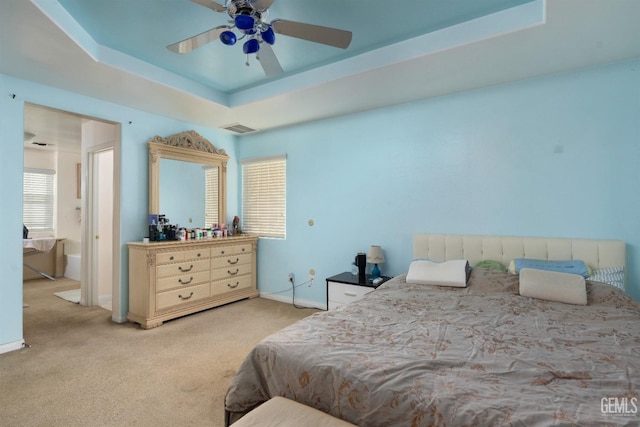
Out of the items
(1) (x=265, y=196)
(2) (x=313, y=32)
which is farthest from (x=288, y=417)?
(1) (x=265, y=196)

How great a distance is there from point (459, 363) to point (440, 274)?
1451mm

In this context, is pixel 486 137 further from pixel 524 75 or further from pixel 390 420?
pixel 390 420

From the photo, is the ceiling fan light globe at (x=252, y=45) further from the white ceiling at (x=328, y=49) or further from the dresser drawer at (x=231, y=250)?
the dresser drawer at (x=231, y=250)

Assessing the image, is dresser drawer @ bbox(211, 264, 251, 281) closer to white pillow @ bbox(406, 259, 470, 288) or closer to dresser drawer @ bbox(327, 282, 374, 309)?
dresser drawer @ bbox(327, 282, 374, 309)

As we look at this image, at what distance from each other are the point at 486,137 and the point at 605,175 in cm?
96

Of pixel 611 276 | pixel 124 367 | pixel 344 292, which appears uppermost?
pixel 611 276

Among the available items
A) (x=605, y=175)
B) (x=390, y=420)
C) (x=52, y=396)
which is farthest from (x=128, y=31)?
(x=605, y=175)

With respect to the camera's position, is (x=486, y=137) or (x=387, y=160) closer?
(x=486, y=137)

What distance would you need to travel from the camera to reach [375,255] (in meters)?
3.42

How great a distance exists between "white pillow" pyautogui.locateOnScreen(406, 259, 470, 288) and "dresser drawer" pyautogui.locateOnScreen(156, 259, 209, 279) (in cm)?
248

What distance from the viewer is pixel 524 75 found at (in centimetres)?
276

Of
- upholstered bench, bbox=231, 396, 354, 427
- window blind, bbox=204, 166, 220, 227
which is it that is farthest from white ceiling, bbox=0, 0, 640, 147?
upholstered bench, bbox=231, 396, 354, 427

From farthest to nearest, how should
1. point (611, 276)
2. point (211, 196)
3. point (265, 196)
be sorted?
point (265, 196), point (211, 196), point (611, 276)

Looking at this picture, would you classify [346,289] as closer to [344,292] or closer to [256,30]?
[344,292]
